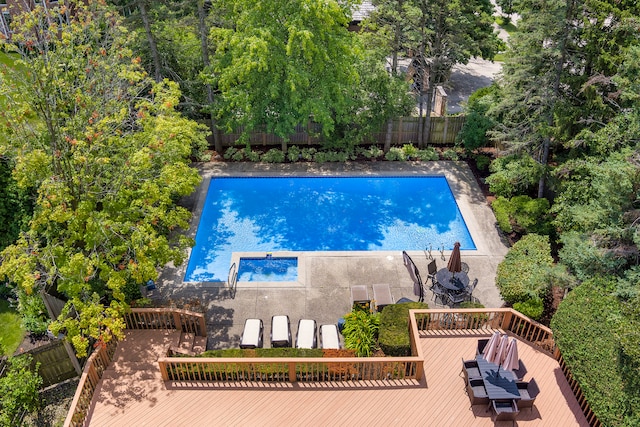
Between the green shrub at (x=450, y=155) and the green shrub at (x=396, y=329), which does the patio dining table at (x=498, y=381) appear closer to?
the green shrub at (x=396, y=329)

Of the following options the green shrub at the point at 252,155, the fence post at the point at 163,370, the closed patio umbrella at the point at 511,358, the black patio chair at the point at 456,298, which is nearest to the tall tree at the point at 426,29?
the green shrub at the point at 252,155

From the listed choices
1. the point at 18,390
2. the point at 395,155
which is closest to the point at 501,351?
the point at 18,390

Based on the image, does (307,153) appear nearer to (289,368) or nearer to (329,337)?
(329,337)

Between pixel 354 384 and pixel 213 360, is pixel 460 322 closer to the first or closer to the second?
pixel 354 384

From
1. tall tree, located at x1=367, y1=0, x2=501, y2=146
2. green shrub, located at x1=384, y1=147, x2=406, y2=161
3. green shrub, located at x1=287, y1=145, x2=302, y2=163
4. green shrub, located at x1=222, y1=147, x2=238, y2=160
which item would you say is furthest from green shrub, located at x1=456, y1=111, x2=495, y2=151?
green shrub, located at x1=222, y1=147, x2=238, y2=160

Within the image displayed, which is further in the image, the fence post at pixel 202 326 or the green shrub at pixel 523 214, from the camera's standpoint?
the green shrub at pixel 523 214

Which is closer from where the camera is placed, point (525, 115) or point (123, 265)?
point (123, 265)

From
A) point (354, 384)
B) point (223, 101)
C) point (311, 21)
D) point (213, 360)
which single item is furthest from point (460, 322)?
point (223, 101)
